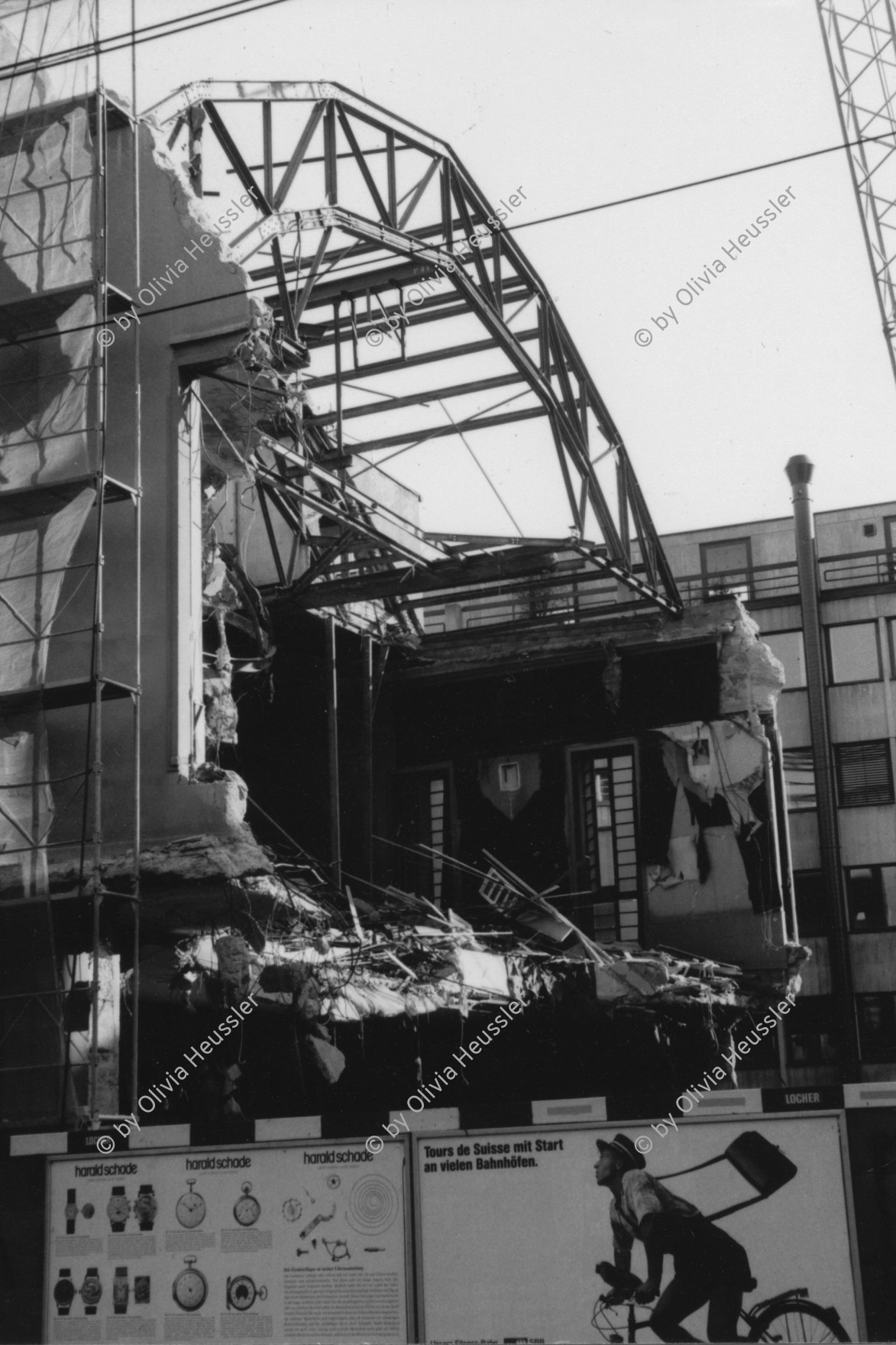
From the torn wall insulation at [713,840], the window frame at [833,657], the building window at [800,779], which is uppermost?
the window frame at [833,657]

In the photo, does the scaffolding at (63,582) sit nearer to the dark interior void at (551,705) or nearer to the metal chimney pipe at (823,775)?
the dark interior void at (551,705)

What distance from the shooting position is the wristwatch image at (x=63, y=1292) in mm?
6844

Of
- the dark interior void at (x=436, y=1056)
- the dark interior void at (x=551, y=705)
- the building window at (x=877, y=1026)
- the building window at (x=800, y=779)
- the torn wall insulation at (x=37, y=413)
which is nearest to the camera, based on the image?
the torn wall insulation at (x=37, y=413)

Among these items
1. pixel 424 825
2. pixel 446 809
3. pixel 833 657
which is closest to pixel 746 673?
pixel 446 809

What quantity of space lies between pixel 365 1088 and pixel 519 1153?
8.39 metres

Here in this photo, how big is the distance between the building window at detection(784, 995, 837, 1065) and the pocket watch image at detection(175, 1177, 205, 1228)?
95.9 feet

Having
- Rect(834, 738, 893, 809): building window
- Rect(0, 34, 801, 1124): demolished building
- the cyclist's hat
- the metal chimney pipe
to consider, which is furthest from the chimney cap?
the cyclist's hat

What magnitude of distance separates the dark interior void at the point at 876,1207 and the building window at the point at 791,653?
106 ft

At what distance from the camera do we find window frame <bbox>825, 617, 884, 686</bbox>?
37125 mm

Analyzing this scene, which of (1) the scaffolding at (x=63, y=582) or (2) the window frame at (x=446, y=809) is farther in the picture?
(2) the window frame at (x=446, y=809)

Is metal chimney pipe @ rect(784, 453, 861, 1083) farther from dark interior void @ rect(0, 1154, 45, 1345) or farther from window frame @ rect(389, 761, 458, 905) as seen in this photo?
dark interior void @ rect(0, 1154, 45, 1345)

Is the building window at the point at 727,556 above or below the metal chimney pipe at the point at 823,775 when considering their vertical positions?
above

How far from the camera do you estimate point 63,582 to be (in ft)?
42.8

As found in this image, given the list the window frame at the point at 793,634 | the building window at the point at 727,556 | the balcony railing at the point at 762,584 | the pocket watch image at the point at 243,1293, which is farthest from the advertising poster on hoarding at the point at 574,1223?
the building window at the point at 727,556
